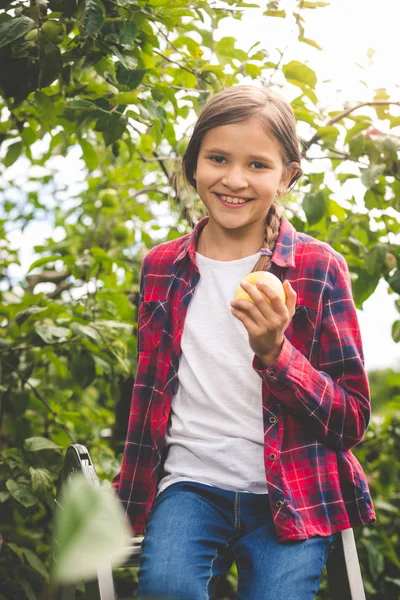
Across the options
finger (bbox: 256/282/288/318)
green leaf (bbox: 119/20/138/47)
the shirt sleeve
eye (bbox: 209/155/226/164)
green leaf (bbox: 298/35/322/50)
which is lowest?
the shirt sleeve

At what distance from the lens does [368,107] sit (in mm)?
1905

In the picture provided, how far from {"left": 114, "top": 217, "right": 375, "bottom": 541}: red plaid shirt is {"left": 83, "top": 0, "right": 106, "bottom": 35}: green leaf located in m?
0.48

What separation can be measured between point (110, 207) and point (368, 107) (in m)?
1.07

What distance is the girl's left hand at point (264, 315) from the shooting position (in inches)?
45.3

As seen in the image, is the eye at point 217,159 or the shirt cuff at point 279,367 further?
the eye at point 217,159

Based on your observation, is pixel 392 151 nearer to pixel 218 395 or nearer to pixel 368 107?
pixel 368 107

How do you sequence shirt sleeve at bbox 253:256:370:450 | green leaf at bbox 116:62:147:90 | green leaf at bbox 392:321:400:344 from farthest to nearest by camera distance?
green leaf at bbox 392:321:400:344
green leaf at bbox 116:62:147:90
shirt sleeve at bbox 253:256:370:450

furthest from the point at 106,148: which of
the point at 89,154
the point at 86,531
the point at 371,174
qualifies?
the point at 86,531

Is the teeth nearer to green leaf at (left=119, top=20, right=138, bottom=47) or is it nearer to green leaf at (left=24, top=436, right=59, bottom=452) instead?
green leaf at (left=119, top=20, right=138, bottom=47)

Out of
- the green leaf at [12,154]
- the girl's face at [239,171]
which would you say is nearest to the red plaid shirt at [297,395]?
the girl's face at [239,171]

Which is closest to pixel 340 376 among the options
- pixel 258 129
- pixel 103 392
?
pixel 258 129

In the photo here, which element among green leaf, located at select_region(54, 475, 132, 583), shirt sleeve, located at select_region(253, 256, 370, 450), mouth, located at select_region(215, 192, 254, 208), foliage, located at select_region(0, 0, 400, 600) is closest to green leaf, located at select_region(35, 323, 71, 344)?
foliage, located at select_region(0, 0, 400, 600)

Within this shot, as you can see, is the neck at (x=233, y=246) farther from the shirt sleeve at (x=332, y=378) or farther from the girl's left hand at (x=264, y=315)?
the girl's left hand at (x=264, y=315)

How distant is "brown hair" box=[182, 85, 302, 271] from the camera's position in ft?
4.63
